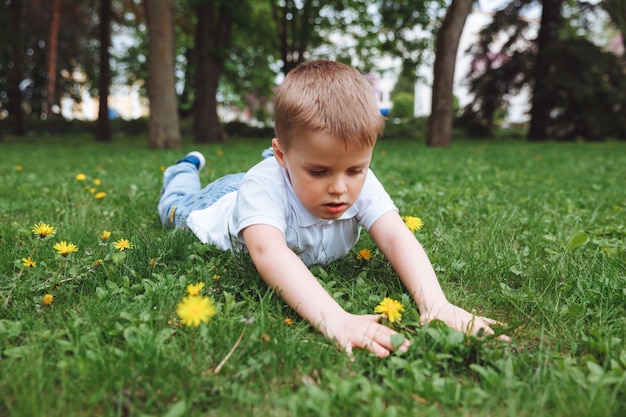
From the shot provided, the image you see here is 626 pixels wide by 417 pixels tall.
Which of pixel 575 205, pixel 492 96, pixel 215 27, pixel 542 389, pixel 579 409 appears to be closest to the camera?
pixel 579 409

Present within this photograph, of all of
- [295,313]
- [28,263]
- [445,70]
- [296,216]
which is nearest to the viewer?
[295,313]

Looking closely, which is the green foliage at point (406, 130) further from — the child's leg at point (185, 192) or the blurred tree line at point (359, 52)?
the child's leg at point (185, 192)

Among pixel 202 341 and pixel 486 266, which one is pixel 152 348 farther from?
pixel 486 266

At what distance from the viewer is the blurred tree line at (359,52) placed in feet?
43.4

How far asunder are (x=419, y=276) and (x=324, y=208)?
18.1 inches

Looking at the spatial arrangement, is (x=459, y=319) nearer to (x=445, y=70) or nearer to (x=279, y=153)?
(x=279, y=153)

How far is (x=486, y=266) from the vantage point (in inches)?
95.7

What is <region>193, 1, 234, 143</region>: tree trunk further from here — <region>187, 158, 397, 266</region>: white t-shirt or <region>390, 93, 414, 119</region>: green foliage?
<region>390, 93, 414, 119</region>: green foliage

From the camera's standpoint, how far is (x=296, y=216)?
2.26 m

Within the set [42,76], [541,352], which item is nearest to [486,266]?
[541,352]

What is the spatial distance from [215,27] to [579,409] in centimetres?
1676

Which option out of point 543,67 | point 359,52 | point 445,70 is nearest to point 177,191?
point 445,70

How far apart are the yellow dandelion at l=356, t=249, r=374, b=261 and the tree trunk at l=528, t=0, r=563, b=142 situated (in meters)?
20.6

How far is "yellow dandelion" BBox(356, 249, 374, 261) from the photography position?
2469mm
